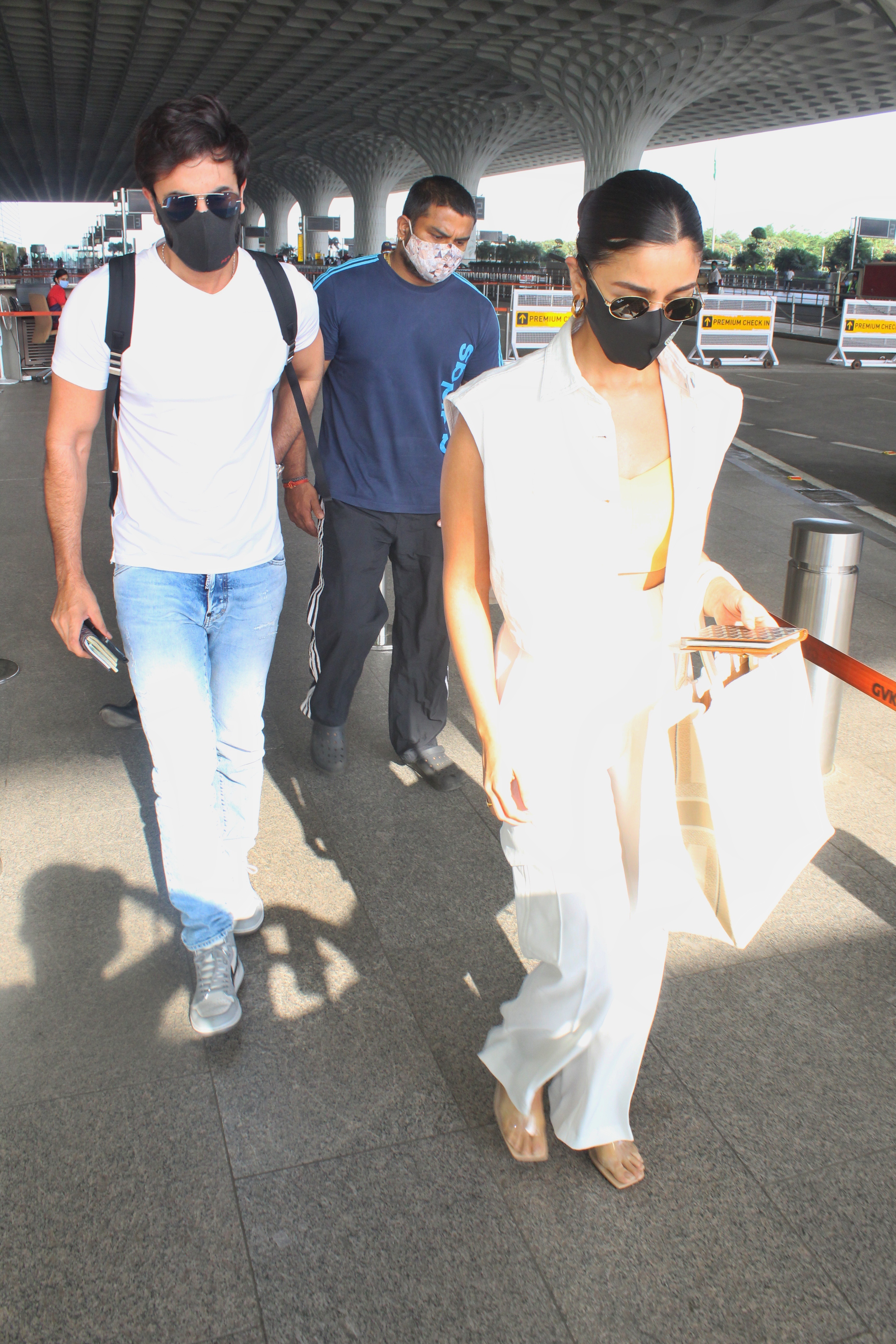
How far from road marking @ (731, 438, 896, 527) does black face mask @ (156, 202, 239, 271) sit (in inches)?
290

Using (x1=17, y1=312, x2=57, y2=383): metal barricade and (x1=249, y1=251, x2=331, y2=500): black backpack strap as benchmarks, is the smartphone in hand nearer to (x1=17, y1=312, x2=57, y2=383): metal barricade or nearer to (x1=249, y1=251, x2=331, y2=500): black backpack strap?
(x1=249, y1=251, x2=331, y2=500): black backpack strap

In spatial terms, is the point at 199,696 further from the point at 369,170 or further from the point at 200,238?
the point at 369,170

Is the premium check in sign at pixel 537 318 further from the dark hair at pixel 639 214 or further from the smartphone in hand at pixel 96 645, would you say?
the dark hair at pixel 639 214

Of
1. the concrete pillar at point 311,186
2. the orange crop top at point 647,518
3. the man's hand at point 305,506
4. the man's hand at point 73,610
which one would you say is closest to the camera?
the orange crop top at point 647,518

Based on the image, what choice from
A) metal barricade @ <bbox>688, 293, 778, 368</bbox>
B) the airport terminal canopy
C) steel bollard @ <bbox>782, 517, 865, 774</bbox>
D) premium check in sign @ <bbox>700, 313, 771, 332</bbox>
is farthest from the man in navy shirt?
the airport terminal canopy

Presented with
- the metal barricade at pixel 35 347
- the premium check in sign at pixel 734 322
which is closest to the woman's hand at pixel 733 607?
the metal barricade at pixel 35 347

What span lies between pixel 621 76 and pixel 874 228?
16.3m

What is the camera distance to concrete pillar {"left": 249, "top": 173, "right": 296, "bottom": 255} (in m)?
81.3

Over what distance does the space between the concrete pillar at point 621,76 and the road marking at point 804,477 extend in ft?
81.1

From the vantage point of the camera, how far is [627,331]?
1.90m

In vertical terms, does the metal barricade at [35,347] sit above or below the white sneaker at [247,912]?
above

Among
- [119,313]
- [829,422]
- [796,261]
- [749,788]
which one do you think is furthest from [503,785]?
[796,261]

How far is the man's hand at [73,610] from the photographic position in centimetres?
249

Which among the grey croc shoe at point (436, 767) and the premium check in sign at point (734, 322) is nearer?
the grey croc shoe at point (436, 767)
